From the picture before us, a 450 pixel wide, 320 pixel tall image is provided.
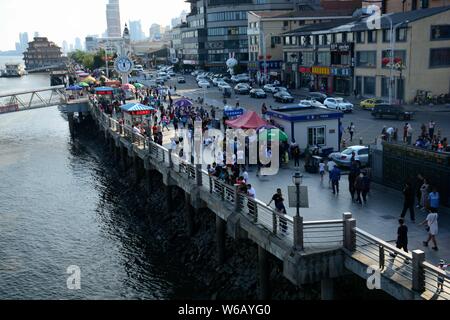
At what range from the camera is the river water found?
2328cm

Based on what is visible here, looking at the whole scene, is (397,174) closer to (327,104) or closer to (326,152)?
(326,152)

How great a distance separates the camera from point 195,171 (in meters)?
24.6

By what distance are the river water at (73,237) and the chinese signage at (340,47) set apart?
115ft

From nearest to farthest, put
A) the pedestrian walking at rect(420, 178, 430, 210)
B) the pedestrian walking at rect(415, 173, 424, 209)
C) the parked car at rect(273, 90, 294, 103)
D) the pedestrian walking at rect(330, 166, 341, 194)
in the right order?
the pedestrian walking at rect(420, 178, 430, 210) < the pedestrian walking at rect(415, 173, 424, 209) < the pedestrian walking at rect(330, 166, 341, 194) < the parked car at rect(273, 90, 294, 103)

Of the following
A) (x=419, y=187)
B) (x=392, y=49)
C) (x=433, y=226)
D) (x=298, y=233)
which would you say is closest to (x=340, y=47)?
(x=392, y=49)

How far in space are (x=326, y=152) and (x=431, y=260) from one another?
16311 millimetres

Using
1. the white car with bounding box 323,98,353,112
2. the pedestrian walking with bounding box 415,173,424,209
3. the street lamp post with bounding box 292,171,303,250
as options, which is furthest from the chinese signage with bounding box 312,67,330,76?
the street lamp post with bounding box 292,171,303,250

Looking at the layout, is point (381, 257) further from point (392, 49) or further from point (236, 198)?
point (392, 49)

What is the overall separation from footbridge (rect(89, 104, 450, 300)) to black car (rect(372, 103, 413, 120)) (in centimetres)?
2955

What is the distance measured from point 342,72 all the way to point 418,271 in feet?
200

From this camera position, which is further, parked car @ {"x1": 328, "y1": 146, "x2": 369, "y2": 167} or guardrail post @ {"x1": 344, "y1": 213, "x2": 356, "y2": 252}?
parked car @ {"x1": 328, "y1": 146, "x2": 369, "y2": 167}

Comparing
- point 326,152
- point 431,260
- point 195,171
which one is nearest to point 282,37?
point 326,152

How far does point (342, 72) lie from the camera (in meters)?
70.6

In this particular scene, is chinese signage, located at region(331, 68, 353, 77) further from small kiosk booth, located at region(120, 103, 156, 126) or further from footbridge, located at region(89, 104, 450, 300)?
footbridge, located at region(89, 104, 450, 300)
